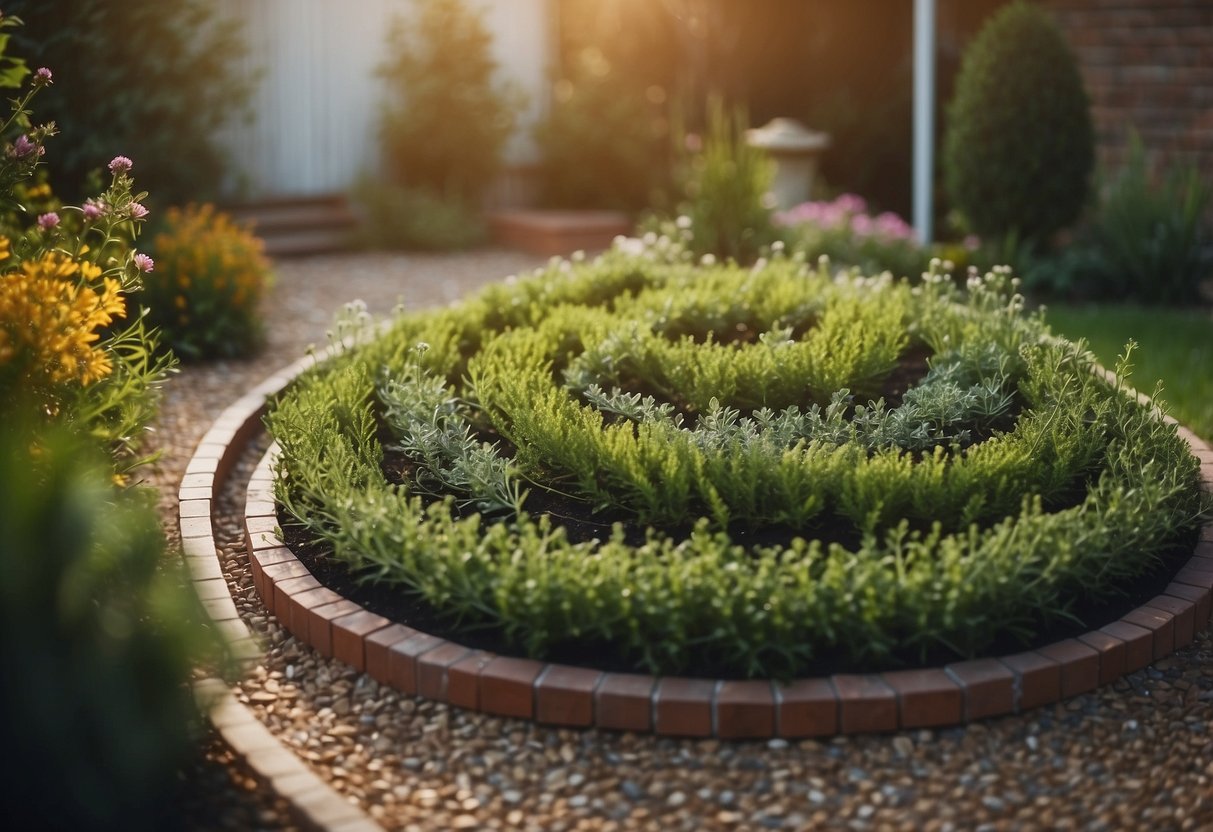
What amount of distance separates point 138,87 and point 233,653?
6017mm

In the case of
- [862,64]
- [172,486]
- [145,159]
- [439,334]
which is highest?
[862,64]

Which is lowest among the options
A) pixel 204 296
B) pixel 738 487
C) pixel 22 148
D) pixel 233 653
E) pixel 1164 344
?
pixel 233 653

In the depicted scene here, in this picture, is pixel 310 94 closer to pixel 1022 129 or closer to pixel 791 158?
pixel 791 158

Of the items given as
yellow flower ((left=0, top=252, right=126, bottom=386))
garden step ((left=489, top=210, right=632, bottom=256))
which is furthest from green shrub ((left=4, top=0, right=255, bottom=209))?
yellow flower ((left=0, top=252, right=126, bottom=386))

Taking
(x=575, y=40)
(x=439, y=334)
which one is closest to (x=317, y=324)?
(x=439, y=334)

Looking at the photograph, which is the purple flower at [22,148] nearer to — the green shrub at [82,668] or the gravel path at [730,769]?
the green shrub at [82,668]

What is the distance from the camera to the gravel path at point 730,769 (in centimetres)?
273

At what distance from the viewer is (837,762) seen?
9.55 feet

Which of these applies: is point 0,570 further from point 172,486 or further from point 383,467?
point 172,486

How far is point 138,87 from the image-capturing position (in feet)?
25.6

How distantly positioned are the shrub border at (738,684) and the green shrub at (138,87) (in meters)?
3.98

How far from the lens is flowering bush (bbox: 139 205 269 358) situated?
632 centimetres

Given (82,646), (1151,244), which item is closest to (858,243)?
(1151,244)

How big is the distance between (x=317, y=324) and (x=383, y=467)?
3.37m
